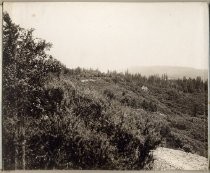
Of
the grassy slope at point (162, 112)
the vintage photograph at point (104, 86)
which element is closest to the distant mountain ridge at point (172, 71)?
the vintage photograph at point (104, 86)

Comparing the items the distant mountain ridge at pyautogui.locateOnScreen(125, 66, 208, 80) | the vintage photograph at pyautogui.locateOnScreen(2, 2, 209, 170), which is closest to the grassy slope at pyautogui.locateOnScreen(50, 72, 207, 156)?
the vintage photograph at pyautogui.locateOnScreen(2, 2, 209, 170)

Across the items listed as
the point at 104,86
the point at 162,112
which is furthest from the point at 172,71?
the point at 104,86

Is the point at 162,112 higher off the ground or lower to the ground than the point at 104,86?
lower

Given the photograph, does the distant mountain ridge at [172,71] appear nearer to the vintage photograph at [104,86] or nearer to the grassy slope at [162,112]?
the vintage photograph at [104,86]


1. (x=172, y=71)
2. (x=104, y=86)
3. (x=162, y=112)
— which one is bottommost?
(x=162, y=112)

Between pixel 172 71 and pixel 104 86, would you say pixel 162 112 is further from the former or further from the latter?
pixel 104 86

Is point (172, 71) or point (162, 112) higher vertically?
point (172, 71)

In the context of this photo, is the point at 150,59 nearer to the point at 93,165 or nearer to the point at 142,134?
the point at 142,134
